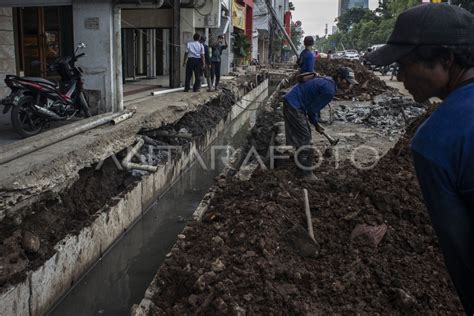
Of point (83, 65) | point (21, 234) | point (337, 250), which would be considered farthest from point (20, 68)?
point (337, 250)

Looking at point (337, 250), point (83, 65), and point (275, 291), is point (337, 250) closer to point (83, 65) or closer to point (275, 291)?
point (275, 291)

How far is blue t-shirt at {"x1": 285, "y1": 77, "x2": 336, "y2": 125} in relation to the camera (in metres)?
7.14

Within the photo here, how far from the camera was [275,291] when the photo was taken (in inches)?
147

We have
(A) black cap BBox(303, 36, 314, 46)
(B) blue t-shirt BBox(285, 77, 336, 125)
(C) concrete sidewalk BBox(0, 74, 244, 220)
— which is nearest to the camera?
(C) concrete sidewalk BBox(0, 74, 244, 220)

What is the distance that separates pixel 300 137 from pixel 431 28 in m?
5.80

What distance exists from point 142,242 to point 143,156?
1.84m

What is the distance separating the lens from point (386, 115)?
43.5ft

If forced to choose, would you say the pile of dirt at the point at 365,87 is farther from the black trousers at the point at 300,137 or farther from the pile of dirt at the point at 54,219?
the pile of dirt at the point at 54,219

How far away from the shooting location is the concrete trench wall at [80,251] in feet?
14.6

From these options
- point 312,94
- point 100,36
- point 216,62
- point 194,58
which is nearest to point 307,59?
point 312,94

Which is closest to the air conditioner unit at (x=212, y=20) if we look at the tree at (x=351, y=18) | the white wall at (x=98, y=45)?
the white wall at (x=98, y=45)

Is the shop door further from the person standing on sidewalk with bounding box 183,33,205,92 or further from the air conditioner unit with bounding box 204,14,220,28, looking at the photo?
the air conditioner unit with bounding box 204,14,220,28

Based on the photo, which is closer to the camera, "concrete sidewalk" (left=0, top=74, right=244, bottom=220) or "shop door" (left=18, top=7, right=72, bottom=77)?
"concrete sidewalk" (left=0, top=74, right=244, bottom=220)

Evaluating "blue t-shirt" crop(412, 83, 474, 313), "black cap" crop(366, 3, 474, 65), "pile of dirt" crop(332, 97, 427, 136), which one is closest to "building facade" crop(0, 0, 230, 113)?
"pile of dirt" crop(332, 97, 427, 136)
